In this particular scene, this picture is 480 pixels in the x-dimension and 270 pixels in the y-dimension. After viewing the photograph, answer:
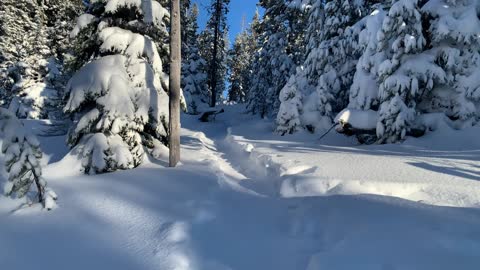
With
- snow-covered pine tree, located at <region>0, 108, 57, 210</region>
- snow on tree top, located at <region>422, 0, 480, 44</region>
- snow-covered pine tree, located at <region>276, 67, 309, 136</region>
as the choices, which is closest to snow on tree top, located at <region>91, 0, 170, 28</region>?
snow-covered pine tree, located at <region>0, 108, 57, 210</region>

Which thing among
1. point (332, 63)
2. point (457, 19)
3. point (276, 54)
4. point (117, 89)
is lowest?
point (117, 89)

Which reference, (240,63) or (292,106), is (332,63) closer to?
(292,106)

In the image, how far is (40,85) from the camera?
2367 cm

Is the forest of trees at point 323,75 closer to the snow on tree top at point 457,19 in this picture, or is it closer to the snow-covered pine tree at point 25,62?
the snow on tree top at point 457,19

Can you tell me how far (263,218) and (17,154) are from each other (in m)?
4.25

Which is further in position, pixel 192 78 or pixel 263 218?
pixel 192 78

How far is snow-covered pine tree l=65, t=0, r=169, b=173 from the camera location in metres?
9.66

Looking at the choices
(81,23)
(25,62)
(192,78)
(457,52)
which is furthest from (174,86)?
(192,78)

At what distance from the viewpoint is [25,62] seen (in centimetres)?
2381

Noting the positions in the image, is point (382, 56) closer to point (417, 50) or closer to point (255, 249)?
point (417, 50)

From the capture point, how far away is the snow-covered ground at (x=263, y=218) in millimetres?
4633

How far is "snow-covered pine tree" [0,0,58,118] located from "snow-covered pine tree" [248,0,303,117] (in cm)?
1503

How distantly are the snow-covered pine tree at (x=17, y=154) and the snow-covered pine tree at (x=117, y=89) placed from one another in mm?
3053

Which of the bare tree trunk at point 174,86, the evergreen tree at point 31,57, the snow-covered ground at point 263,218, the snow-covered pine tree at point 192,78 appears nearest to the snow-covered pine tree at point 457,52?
the snow-covered ground at point 263,218
